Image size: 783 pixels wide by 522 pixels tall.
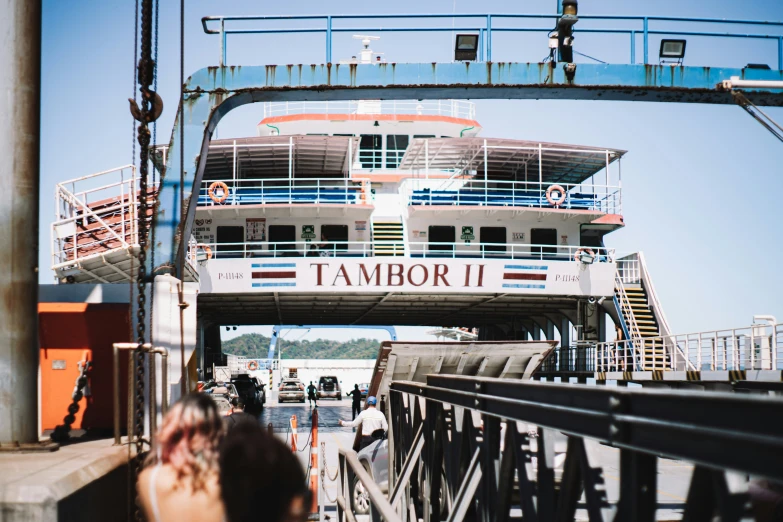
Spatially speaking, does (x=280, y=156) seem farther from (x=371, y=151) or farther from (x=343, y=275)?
(x=343, y=275)

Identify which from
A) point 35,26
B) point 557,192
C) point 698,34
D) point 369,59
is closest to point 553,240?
point 557,192

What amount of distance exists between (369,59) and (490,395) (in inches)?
1803

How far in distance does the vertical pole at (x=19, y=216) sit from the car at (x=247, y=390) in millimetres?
31761

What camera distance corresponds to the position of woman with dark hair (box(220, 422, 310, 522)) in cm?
266

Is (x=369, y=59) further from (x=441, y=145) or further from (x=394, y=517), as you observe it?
(x=394, y=517)

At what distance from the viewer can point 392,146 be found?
4888 cm

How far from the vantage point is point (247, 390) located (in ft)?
129

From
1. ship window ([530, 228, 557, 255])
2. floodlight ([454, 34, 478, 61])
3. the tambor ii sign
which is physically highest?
floodlight ([454, 34, 478, 61])

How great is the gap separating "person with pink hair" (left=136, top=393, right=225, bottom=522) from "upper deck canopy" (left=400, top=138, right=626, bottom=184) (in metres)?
32.8

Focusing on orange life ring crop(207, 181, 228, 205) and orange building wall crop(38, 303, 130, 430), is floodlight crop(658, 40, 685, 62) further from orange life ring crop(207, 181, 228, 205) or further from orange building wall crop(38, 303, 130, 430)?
orange life ring crop(207, 181, 228, 205)

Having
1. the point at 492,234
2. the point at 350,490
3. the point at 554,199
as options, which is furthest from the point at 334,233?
the point at 350,490

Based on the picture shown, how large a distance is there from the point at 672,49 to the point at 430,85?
4859 mm

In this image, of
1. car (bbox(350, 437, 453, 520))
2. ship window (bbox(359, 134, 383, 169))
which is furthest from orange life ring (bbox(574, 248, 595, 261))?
car (bbox(350, 437, 453, 520))

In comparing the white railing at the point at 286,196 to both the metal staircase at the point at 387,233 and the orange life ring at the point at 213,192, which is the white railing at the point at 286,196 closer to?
the orange life ring at the point at 213,192
